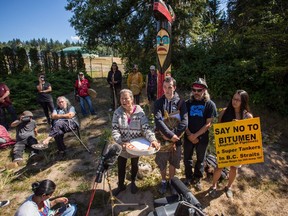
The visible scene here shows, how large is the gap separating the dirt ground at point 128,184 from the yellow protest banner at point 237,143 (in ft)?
2.91

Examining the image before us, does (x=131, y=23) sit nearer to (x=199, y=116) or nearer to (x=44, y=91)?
(x=44, y=91)

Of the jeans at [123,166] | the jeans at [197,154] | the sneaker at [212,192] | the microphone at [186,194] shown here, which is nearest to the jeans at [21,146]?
the jeans at [123,166]

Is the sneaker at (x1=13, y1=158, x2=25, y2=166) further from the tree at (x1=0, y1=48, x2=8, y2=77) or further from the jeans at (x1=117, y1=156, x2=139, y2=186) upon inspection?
the tree at (x1=0, y1=48, x2=8, y2=77)

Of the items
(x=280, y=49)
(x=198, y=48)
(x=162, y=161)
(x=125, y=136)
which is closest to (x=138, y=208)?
(x=162, y=161)

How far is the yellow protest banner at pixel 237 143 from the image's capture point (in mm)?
3279

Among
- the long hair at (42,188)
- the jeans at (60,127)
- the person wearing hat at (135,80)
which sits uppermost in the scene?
the person wearing hat at (135,80)

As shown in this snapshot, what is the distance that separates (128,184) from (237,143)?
6.95ft

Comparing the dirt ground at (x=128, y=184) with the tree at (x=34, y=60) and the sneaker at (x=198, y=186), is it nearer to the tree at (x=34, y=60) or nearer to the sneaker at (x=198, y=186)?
the sneaker at (x=198, y=186)

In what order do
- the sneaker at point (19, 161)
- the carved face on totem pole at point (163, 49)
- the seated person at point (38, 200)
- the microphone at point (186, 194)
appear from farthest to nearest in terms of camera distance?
1. the carved face on totem pole at point (163, 49)
2. the sneaker at point (19, 161)
3. the seated person at point (38, 200)
4. the microphone at point (186, 194)

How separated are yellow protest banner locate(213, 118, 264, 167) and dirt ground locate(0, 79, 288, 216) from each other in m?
0.89

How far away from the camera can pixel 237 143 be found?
3.33 meters

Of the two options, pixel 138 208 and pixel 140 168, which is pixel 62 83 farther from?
pixel 138 208

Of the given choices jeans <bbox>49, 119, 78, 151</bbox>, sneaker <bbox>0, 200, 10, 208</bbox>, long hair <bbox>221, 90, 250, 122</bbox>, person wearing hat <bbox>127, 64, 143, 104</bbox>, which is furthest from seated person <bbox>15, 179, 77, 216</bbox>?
person wearing hat <bbox>127, 64, 143, 104</bbox>

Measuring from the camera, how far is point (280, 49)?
7.19 m
